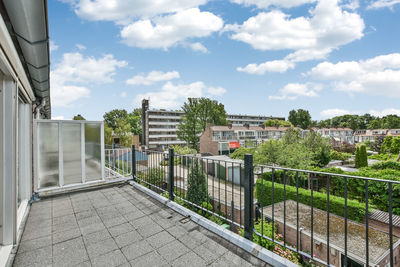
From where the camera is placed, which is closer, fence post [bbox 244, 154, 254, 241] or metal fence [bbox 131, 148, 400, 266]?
fence post [bbox 244, 154, 254, 241]

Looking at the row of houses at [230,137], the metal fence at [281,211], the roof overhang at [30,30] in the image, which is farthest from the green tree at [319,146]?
the roof overhang at [30,30]

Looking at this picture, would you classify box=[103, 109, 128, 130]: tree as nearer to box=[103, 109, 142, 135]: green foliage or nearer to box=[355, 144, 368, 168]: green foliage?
box=[103, 109, 142, 135]: green foliage

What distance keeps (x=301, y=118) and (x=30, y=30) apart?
68.3 m

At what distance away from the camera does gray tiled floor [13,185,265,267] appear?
1.96 meters

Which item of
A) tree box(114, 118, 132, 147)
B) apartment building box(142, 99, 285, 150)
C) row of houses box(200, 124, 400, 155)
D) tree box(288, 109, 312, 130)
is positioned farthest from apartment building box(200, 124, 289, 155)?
tree box(288, 109, 312, 130)

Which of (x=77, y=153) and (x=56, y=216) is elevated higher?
(x=77, y=153)

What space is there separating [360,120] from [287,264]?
295ft

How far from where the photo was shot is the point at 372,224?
8.18m

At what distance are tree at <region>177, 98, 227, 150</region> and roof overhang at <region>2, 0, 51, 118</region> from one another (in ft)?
94.8

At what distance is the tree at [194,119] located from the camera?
3198 cm

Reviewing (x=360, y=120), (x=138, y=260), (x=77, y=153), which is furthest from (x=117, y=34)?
(x=360, y=120)

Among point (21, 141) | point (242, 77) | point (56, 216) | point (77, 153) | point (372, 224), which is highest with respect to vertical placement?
point (242, 77)

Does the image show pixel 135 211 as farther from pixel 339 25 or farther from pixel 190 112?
pixel 190 112

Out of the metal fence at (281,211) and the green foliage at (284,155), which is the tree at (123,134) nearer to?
the green foliage at (284,155)
